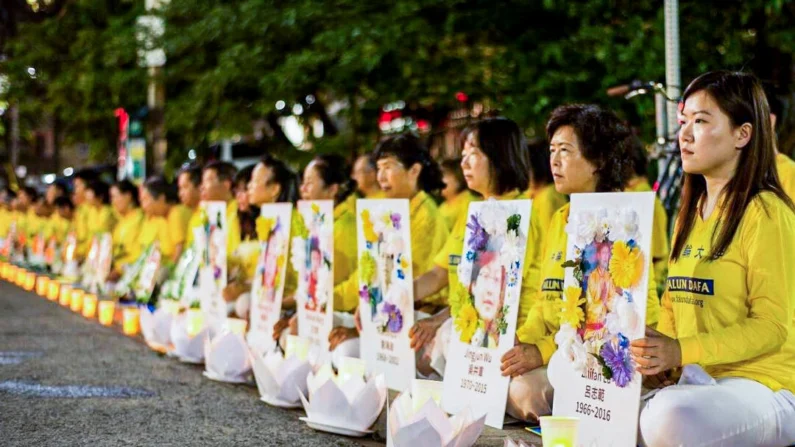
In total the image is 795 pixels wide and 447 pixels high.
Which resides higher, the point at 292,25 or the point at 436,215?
the point at 292,25

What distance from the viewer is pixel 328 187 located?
7535mm

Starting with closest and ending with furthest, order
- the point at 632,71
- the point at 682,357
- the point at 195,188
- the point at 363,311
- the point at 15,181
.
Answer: the point at 682,357
the point at 363,311
the point at 632,71
the point at 195,188
the point at 15,181

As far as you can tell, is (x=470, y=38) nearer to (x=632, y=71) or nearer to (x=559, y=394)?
(x=632, y=71)

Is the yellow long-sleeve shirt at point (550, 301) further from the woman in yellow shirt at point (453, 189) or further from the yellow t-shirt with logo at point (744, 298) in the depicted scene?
the woman in yellow shirt at point (453, 189)

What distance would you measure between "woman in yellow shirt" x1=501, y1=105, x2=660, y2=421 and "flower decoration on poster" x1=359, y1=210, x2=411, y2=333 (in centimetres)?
111

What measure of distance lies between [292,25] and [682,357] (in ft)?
26.4

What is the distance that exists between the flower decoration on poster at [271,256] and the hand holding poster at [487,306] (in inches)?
80.8

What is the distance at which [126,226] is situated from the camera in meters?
12.3

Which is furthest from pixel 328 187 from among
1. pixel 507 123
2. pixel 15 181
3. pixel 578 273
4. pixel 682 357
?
pixel 15 181

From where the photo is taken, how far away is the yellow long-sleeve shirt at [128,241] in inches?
471

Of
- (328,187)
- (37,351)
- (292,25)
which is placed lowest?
(37,351)

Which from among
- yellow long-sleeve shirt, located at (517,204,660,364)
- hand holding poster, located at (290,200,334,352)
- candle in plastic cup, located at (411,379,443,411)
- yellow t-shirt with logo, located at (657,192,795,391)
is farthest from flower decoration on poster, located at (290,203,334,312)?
yellow t-shirt with logo, located at (657,192,795,391)

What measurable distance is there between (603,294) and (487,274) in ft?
3.53

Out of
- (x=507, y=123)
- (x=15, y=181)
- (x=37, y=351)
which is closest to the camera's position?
(x=507, y=123)
